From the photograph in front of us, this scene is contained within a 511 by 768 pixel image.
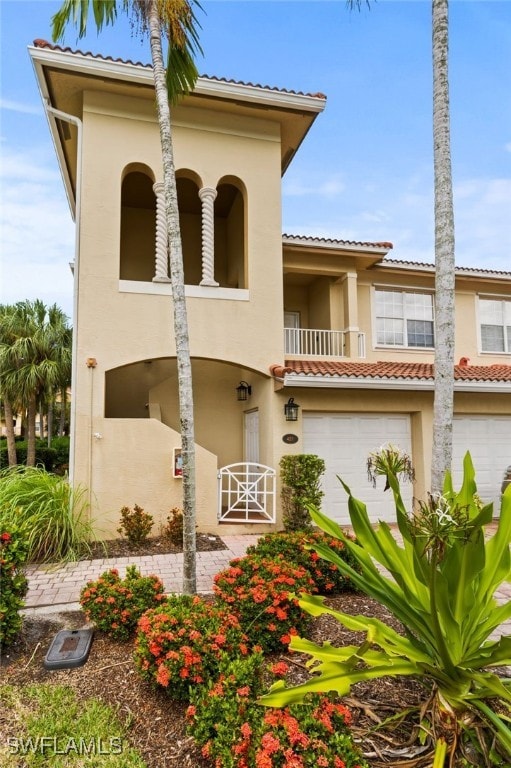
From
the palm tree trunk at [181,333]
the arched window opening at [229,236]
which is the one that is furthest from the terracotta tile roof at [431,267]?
the palm tree trunk at [181,333]

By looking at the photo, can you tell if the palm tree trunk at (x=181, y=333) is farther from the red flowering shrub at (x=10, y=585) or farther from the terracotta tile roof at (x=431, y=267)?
the terracotta tile roof at (x=431, y=267)

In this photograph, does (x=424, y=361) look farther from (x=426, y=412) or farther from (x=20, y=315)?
(x=20, y=315)

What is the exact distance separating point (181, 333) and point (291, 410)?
17.3ft

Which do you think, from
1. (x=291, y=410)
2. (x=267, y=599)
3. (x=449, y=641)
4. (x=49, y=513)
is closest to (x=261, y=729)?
(x=449, y=641)

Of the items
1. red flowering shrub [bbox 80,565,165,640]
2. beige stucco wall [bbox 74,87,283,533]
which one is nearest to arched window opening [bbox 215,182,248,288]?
beige stucco wall [bbox 74,87,283,533]

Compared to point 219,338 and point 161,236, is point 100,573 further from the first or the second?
point 161,236

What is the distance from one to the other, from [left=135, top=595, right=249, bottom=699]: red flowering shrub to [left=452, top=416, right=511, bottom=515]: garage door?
9.94 meters

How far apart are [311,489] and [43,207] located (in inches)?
367

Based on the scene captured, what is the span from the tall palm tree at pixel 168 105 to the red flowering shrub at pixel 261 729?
263cm

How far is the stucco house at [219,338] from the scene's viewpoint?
33.6 feet

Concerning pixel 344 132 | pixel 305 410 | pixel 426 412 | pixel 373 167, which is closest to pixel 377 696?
pixel 305 410

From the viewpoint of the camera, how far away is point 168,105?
267 inches

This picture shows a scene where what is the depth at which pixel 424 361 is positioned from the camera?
15.5 m

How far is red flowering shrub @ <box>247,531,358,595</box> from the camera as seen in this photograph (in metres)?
5.96
